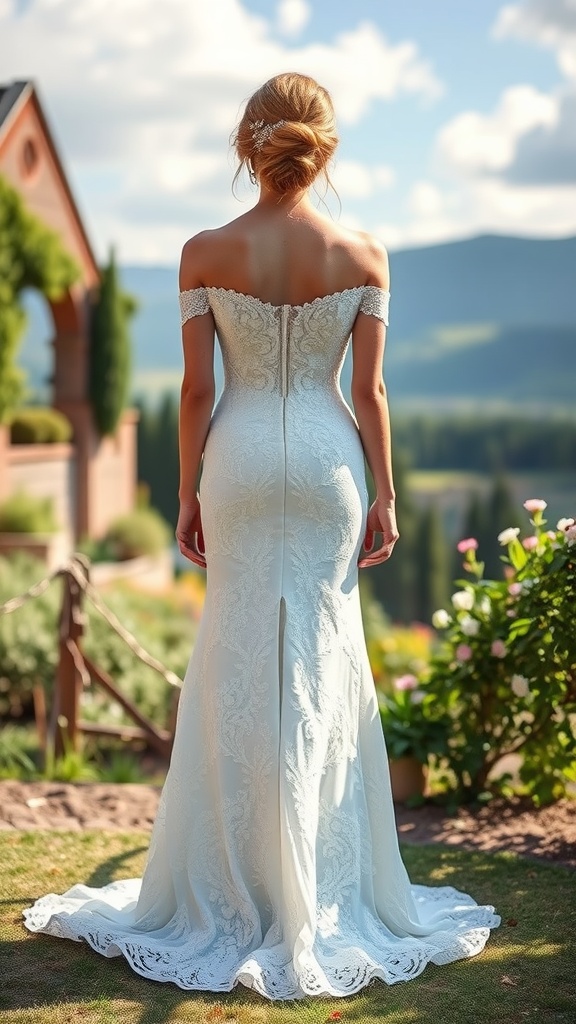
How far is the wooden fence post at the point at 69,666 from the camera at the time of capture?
604cm

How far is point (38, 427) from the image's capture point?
57.7ft

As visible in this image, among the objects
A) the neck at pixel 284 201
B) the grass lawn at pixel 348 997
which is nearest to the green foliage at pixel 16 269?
the grass lawn at pixel 348 997

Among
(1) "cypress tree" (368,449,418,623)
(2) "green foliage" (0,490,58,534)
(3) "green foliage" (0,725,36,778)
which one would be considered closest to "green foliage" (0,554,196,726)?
(3) "green foliage" (0,725,36,778)

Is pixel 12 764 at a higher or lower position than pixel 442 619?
lower

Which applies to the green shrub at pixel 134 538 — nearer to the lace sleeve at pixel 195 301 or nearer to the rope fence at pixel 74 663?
the rope fence at pixel 74 663

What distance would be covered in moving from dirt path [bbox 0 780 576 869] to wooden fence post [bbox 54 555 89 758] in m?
0.80

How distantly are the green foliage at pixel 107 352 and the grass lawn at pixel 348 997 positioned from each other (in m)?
15.8

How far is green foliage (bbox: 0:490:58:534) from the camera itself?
14828mm

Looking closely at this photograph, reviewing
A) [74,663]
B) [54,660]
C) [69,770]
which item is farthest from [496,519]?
[69,770]

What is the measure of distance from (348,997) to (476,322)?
67.8 meters

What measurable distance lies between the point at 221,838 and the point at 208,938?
274 millimetres

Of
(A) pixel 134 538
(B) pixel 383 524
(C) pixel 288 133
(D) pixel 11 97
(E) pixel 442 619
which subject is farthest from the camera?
(A) pixel 134 538

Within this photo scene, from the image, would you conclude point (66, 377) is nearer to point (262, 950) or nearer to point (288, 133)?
point (288, 133)

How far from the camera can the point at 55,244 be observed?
15.6 metres
